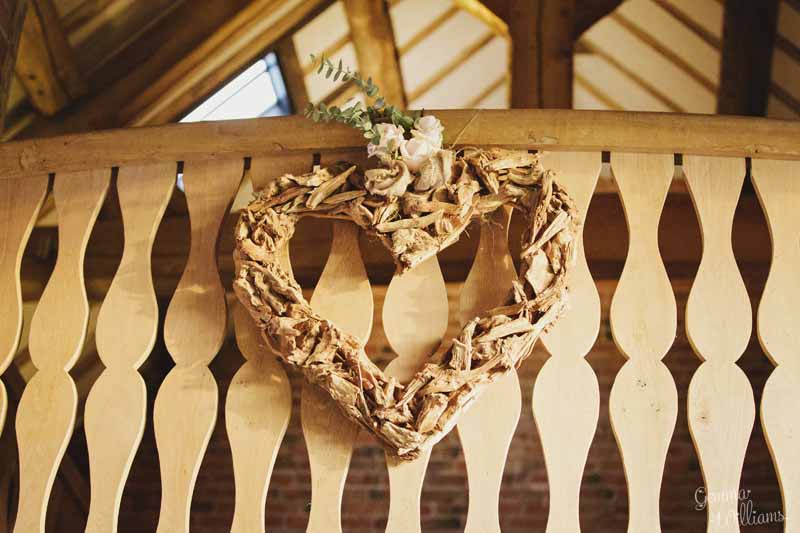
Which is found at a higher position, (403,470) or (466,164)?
(466,164)

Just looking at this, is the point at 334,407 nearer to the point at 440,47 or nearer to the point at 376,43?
the point at 376,43

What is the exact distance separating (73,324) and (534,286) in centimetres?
98

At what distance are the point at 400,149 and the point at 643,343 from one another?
24.5 inches

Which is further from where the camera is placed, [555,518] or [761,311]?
[761,311]

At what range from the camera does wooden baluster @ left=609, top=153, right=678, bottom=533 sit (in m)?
1.85

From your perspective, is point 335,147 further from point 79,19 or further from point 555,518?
point 79,19

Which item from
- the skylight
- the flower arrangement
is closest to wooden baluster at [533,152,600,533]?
the flower arrangement

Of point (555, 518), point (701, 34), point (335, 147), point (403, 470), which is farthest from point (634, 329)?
point (701, 34)

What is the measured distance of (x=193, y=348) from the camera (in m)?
1.98

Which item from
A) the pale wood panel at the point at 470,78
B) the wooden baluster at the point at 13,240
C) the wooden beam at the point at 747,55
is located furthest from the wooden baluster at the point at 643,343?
the pale wood panel at the point at 470,78

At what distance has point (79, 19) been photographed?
4156mm

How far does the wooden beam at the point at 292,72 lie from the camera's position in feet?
17.3

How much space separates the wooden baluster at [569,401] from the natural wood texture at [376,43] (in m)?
3.56

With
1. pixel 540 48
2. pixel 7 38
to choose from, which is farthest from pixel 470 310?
pixel 540 48
